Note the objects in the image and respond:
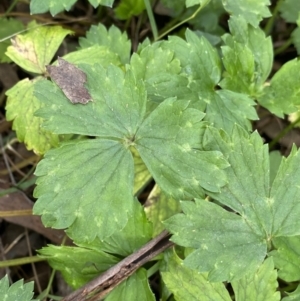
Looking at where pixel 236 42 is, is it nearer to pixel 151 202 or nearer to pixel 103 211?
pixel 151 202

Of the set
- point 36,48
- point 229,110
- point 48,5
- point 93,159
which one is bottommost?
point 229,110

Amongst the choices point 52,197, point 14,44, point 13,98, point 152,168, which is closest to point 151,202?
point 152,168

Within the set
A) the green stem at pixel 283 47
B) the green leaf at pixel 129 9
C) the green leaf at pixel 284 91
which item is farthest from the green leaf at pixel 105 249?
the green stem at pixel 283 47

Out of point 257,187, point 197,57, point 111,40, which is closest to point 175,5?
point 111,40

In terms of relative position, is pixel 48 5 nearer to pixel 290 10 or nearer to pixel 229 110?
pixel 229 110

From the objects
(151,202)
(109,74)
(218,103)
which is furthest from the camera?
(151,202)

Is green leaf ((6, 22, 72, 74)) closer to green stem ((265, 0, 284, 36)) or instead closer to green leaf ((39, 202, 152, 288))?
green leaf ((39, 202, 152, 288))
